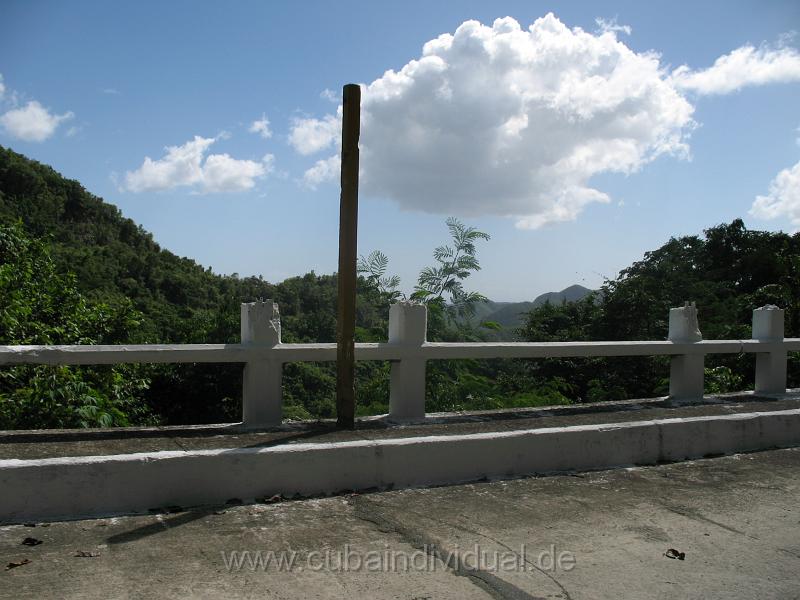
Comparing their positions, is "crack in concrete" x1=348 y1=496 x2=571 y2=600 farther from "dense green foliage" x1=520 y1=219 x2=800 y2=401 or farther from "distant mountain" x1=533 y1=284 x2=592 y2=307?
"distant mountain" x1=533 y1=284 x2=592 y2=307

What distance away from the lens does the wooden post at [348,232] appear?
6.11 meters

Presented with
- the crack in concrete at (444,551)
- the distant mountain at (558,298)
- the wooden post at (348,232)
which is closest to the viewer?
the crack in concrete at (444,551)

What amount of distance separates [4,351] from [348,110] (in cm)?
328

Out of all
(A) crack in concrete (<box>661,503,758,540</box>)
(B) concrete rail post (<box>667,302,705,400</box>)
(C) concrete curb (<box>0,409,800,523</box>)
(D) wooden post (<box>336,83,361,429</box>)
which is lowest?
(A) crack in concrete (<box>661,503,758,540</box>)

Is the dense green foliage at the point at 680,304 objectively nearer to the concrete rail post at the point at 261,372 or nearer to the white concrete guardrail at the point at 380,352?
the white concrete guardrail at the point at 380,352

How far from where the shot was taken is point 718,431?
6.90 metres

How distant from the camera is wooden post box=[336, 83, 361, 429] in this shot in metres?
6.11

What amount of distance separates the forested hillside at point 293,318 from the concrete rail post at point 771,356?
299cm

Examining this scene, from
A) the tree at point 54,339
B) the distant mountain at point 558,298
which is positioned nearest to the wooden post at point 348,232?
the tree at point 54,339

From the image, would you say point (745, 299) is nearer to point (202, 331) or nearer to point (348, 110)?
point (202, 331)

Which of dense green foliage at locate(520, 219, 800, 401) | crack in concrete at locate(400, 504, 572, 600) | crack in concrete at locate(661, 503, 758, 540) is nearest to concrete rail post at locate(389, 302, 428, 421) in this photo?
crack in concrete at locate(400, 504, 572, 600)

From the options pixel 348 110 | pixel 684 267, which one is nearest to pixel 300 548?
pixel 348 110

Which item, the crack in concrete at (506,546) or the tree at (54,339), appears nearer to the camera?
the crack in concrete at (506,546)

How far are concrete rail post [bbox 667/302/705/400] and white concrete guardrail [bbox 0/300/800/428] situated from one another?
0.04 ft
